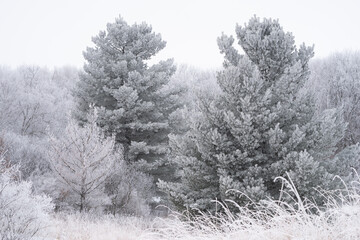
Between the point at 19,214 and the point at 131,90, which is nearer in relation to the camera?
the point at 19,214

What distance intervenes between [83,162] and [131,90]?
16.1 feet

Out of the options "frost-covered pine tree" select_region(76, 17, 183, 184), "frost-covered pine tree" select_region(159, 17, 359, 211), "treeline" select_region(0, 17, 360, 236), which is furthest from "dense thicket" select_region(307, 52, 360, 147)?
"frost-covered pine tree" select_region(159, 17, 359, 211)

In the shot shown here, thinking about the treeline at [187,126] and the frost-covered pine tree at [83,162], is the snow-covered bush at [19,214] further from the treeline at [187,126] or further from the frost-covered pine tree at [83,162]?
the frost-covered pine tree at [83,162]

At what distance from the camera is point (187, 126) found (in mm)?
16719

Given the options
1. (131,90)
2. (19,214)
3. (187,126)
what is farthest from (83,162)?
(19,214)

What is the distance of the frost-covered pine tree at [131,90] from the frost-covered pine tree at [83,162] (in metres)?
Result: 3.14

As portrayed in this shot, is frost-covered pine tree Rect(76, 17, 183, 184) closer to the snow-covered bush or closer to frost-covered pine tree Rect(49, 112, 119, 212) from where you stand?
frost-covered pine tree Rect(49, 112, 119, 212)

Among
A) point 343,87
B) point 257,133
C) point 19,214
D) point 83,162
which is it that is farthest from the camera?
point 343,87

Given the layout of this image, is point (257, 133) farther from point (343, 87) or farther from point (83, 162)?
point (343, 87)

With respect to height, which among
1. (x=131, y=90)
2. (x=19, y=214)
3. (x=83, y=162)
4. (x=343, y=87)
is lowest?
(x=19, y=214)

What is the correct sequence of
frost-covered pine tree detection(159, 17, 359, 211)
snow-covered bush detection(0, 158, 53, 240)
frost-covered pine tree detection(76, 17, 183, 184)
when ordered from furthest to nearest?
frost-covered pine tree detection(76, 17, 183, 184) < frost-covered pine tree detection(159, 17, 359, 211) < snow-covered bush detection(0, 158, 53, 240)

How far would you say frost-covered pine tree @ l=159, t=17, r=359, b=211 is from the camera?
9.26m

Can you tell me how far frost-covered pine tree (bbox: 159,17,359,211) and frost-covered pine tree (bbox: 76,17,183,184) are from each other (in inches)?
269

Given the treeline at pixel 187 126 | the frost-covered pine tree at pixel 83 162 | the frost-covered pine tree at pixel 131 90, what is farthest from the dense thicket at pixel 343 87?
the frost-covered pine tree at pixel 83 162
